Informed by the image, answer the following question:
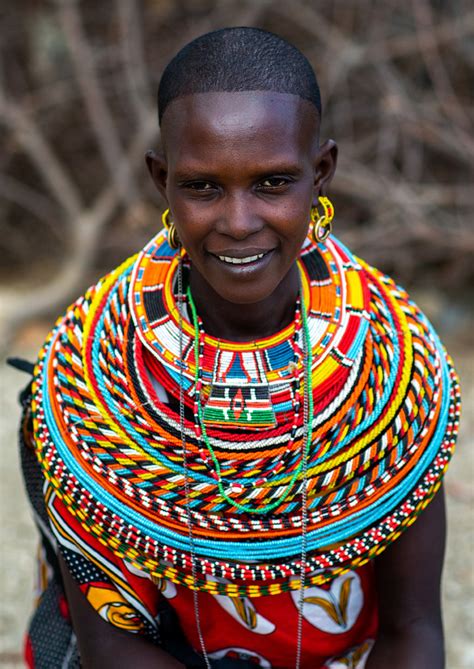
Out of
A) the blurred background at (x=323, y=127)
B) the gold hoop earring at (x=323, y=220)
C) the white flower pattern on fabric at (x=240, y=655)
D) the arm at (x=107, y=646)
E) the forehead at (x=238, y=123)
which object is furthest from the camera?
the blurred background at (x=323, y=127)

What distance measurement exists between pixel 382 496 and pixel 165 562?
43cm

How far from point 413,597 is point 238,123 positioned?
3.27ft

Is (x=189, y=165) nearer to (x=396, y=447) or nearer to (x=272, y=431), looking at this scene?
(x=272, y=431)

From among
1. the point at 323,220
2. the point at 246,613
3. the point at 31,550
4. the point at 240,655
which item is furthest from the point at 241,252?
the point at 31,550

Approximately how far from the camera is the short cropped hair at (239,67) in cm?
131

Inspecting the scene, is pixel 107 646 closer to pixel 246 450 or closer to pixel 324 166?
pixel 246 450

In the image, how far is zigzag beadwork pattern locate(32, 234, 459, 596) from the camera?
1.52 meters

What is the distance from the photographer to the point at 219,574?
5.02 feet

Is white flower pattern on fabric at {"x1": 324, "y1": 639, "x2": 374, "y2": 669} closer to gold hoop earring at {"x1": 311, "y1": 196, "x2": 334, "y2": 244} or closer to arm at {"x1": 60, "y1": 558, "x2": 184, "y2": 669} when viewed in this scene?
arm at {"x1": 60, "y1": 558, "x2": 184, "y2": 669}

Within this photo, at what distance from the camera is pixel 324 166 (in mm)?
1481

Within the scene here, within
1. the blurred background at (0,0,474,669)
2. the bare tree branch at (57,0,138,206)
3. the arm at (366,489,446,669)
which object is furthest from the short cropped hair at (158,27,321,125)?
the bare tree branch at (57,0,138,206)

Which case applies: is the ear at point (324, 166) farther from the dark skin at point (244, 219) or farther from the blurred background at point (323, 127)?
the blurred background at point (323, 127)

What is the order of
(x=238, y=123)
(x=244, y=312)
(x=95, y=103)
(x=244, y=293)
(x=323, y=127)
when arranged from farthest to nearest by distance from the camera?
(x=323, y=127), (x=95, y=103), (x=244, y=312), (x=244, y=293), (x=238, y=123)

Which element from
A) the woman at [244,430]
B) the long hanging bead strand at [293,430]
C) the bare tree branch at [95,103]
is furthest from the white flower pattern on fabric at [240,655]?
the bare tree branch at [95,103]
